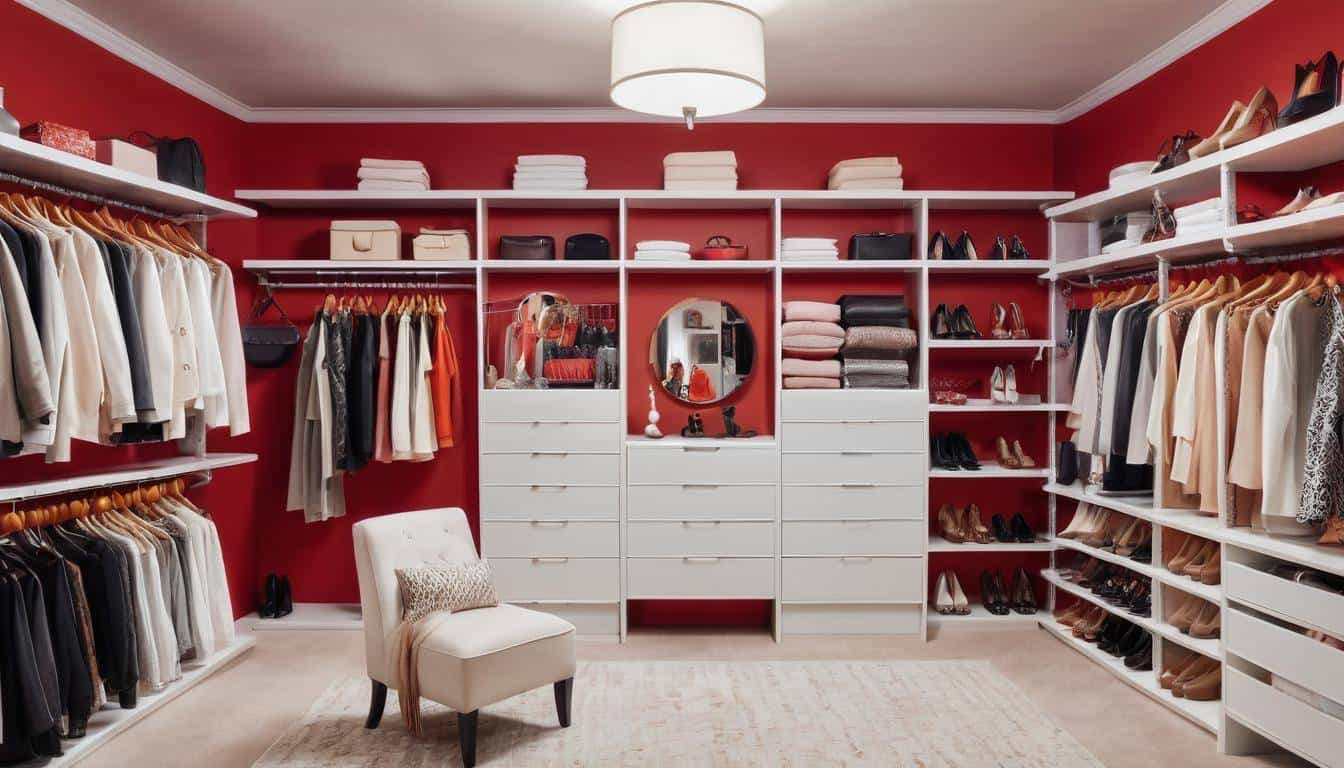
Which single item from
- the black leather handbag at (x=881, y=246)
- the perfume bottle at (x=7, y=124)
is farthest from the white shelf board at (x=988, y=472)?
the perfume bottle at (x=7, y=124)

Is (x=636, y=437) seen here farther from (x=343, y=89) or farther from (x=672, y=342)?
(x=343, y=89)

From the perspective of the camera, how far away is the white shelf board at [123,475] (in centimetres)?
294

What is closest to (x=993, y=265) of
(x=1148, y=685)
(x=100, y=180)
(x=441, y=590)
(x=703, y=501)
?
(x=703, y=501)

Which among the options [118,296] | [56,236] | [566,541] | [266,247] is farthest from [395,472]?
[56,236]

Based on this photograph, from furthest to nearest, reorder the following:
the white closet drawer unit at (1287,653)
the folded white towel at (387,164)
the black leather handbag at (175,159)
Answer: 1. the folded white towel at (387,164)
2. the black leather handbag at (175,159)
3. the white closet drawer unit at (1287,653)

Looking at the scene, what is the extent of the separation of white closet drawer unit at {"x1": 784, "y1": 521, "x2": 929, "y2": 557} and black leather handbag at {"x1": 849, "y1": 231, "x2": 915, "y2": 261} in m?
1.41

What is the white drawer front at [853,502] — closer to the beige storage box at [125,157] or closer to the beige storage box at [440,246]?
the beige storage box at [440,246]

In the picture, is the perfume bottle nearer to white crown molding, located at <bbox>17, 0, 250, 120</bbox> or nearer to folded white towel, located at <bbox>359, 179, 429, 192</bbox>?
white crown molding, located at <bbox>17, 0, 250, 120</bbox>

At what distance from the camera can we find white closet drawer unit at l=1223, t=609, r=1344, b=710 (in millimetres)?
2648

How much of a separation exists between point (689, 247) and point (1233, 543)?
2.90 m

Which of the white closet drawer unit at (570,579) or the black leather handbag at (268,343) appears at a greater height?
the black leather handbag at (268,343)

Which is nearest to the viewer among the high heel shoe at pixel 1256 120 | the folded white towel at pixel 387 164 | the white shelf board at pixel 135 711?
the white shelf board at pixel 135 711

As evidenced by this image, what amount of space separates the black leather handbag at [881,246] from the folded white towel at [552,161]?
5.05ft

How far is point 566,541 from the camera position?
4496 millimetres
